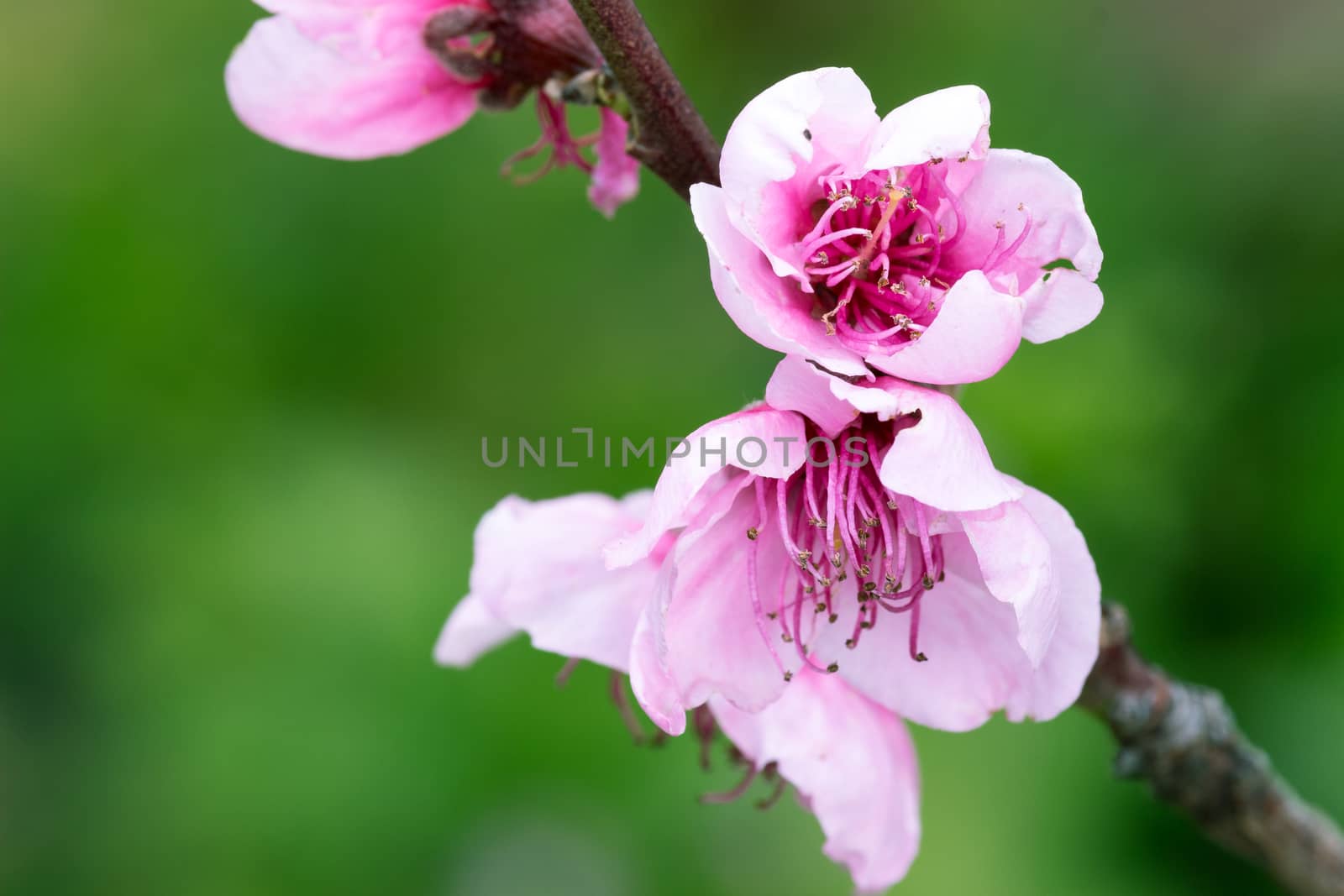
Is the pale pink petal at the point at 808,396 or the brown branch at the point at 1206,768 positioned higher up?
the pale pink petal at the point at 808,396

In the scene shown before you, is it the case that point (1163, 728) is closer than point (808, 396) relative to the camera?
No

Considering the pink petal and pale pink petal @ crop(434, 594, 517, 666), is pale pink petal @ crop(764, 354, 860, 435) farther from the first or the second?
pale pink petal @ crop(434, 594, 517, 666)

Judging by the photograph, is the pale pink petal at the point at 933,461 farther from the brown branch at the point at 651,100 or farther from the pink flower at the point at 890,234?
the brown branch at the point at 651,100

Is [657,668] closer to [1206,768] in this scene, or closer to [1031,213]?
[1031,213]

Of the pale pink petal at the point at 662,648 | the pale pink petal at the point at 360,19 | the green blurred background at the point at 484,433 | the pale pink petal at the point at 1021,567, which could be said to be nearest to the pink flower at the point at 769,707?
the pale pink petal at the point at 662,648

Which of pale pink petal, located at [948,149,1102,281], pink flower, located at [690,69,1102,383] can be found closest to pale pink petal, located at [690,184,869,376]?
pink flower, located at [690,69,1102,383]

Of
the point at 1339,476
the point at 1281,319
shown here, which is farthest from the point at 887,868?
the point at 1281,319

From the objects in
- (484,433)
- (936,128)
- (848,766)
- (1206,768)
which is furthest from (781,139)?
(484,433)
